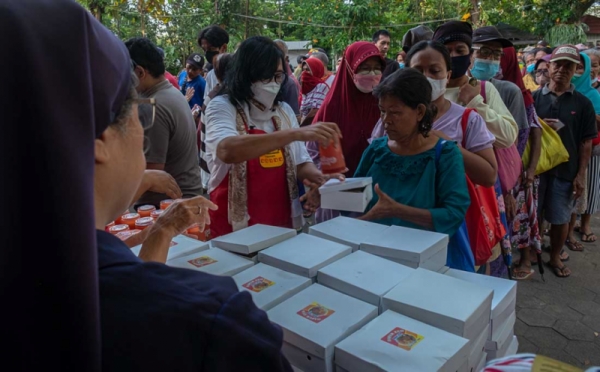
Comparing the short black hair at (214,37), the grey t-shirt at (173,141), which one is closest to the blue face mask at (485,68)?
the grey t-shirt at (173,141)

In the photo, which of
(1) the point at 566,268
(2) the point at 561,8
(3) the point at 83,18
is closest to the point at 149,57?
(3) the point at 83,18

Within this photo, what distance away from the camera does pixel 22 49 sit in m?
0.48

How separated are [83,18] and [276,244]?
108cm

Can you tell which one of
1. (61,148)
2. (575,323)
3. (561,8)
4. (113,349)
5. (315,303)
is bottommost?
(575,323)

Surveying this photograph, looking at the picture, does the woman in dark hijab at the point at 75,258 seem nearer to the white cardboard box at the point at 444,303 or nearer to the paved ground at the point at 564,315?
the white cardboard box at the point at 444,303

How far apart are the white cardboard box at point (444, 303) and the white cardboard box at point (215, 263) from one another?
483mm

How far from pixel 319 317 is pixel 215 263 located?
46cm

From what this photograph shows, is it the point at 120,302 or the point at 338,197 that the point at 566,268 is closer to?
the point at 338,197

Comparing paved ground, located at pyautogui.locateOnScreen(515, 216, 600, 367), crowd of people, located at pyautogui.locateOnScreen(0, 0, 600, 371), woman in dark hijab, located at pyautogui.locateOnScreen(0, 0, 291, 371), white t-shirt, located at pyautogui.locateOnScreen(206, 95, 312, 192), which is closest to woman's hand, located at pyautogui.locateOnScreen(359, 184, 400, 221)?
crowd of people, located at pyautogui.locateOnScreen(0, 0, 600, 371)

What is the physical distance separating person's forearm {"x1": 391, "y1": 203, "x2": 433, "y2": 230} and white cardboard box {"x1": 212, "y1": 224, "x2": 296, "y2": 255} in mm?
533

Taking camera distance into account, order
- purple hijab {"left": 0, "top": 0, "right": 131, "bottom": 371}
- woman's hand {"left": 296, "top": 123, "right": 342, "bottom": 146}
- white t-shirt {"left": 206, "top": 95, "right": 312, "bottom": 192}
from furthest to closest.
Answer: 1. white t-shirt {"left": 206, "top": 95, "right": 312, "bottom": 192}
2. woman's hand {"left": 296, "top": 123, "right": 342, "bottom": 146}
3. purple hijab {"left": 0, "top": 0, "right": 131, "bottom": 371}

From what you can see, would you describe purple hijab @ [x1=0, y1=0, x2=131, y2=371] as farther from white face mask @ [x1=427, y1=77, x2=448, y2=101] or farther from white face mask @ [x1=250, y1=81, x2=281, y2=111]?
white face mask @ [x1=427, y1=77, x2=448, y2=101]

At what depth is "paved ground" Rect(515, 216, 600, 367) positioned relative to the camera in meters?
2.84

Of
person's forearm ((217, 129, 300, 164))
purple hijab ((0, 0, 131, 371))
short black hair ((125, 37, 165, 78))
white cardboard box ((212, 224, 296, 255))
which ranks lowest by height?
white cardboard box ((212, 224, 296, 255))
